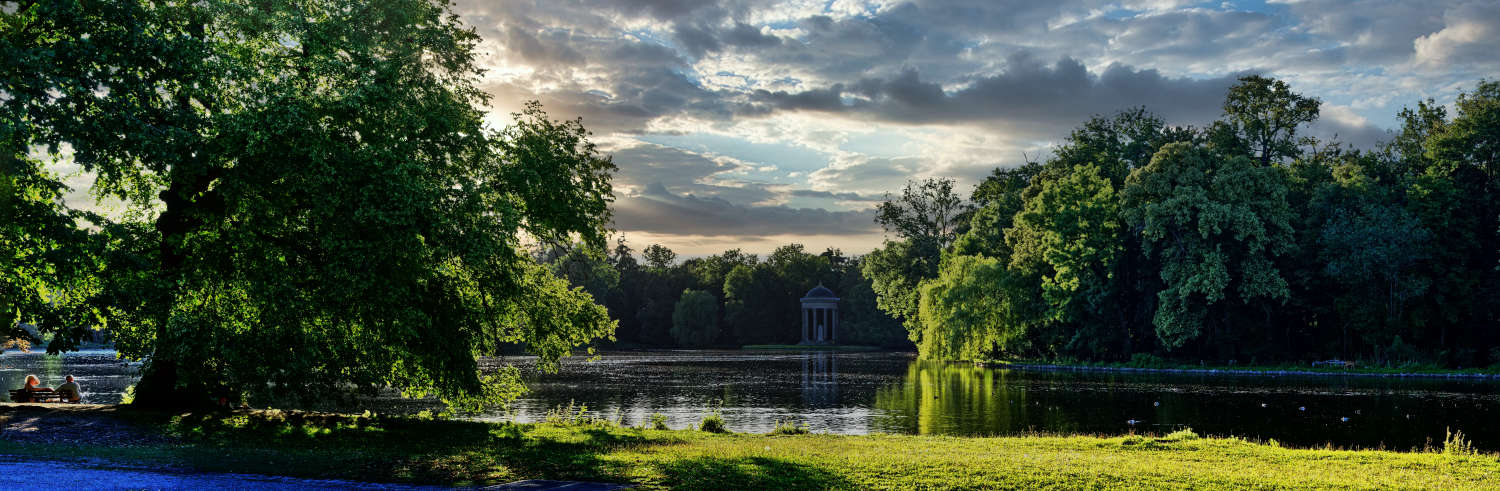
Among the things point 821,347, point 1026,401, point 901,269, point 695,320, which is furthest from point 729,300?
point 1026,401

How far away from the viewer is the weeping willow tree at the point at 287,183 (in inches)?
663

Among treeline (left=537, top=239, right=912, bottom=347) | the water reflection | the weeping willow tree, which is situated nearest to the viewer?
the weeping willow tree

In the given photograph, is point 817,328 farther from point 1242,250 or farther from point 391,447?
point 391,447

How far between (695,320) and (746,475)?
119 metres

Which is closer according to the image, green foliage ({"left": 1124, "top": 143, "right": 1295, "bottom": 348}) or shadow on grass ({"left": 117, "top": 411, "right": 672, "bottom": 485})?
shadow on grass ({"left": 117, "top": 411, "right": 672, "bottom": 485})

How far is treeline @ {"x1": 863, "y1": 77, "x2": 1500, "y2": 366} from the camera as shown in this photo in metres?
61.5

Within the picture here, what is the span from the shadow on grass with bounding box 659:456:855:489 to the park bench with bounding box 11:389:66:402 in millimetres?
19882

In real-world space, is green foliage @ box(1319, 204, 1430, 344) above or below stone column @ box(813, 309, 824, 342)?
above

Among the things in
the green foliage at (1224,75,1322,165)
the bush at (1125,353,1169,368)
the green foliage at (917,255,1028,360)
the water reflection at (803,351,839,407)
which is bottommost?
the water reflection at (803,351,839,407)

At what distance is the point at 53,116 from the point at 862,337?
116874 millimetres

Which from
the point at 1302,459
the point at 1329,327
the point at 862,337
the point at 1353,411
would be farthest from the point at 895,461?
the point at 862,337

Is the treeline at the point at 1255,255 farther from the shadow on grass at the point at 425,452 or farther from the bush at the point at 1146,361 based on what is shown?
the shadow on grass at the point at 425,452

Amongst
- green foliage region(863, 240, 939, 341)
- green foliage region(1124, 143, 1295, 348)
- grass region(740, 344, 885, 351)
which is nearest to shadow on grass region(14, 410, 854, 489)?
green foliage region(1124, 143, 1295, 348)

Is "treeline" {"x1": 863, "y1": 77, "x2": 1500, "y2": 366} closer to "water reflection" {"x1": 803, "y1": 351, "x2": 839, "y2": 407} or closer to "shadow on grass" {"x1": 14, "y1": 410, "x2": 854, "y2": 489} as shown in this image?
"water reflection" {"x1": 803, "y1": 351, "x2": 839, "y2": 407}
